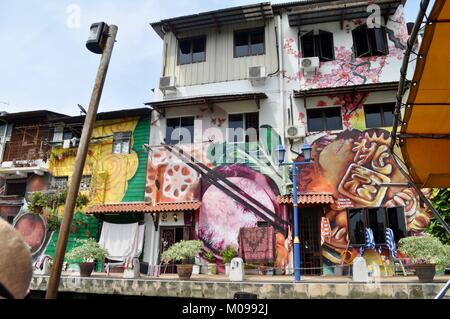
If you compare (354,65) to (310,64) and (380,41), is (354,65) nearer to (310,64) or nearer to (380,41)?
(380,41)

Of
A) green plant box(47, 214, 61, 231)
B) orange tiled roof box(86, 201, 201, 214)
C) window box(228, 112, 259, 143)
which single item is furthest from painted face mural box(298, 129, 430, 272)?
green plant box(47, 214, 61, 231)

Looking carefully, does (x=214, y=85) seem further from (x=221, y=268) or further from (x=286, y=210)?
(x=221, y=268)

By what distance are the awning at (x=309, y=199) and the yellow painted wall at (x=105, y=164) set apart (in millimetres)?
7911

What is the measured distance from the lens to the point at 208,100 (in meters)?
16.3

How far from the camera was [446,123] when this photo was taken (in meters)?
4.48

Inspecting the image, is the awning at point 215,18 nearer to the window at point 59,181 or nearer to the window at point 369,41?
the window at point 369,41

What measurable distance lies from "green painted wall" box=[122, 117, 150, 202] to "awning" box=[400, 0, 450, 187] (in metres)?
13.8

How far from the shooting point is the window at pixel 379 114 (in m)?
14.9

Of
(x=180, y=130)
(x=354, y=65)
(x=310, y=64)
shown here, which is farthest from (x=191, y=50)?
(x=354, y=65)

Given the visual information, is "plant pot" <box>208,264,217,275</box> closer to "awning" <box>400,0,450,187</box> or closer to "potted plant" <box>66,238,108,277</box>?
"potted plant" <box>66,238,108,277</box>

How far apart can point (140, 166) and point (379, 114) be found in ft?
38.6
